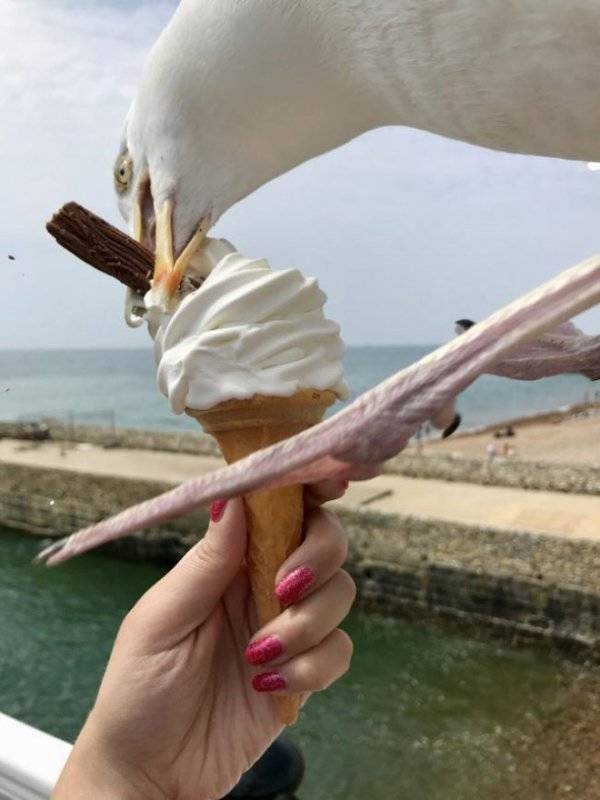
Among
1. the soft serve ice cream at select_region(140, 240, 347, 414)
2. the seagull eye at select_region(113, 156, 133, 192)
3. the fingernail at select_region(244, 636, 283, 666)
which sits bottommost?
the fingernail at select_region(244, 636, 283, 666)

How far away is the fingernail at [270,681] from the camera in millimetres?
685

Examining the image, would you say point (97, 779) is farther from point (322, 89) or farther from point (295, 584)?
point (322, 89)

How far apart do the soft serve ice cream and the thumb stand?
0.12m

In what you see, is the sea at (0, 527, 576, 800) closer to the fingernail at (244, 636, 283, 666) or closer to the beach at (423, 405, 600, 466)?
the fingernail at (244, 636, 283, 666)

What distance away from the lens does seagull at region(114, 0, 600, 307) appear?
50cm

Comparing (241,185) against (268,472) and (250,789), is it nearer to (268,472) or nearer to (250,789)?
(268,472)

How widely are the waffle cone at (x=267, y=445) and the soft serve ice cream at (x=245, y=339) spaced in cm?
1

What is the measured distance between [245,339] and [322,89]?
0.20m

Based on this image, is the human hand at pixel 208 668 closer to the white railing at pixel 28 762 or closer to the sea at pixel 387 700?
the white railing at pixel 28 762

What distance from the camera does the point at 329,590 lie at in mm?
692

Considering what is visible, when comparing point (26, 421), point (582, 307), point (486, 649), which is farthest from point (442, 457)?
point (582, 307)

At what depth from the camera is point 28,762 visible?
106 centimetres

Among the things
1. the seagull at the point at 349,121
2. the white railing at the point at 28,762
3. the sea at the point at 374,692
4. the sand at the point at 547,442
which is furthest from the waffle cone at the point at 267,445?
the sand at the point at 547,442

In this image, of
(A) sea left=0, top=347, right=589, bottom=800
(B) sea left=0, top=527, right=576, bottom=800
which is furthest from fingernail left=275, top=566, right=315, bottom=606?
(B) sea left=0, top=527, right=576, bottom=800
